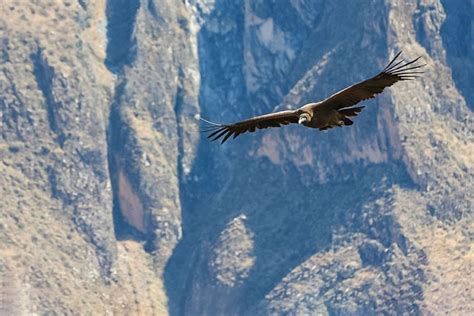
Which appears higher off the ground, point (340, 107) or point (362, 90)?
point (362, 90)

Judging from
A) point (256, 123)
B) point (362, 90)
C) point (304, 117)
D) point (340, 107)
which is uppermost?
point (256, 123)

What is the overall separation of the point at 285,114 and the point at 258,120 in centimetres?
107

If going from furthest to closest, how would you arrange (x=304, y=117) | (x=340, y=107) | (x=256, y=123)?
(x=256, y=123) < (x=340, y=107) < (x=304, y=117)

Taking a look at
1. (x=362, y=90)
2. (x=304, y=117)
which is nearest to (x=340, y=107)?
(x=362, y=90)

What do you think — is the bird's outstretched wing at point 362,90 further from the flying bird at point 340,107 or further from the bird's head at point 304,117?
the bird's head at point 304,117

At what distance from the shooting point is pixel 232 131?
9400 centimetres

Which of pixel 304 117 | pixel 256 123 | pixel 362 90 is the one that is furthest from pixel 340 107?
pixel 256 123

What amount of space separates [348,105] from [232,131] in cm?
438

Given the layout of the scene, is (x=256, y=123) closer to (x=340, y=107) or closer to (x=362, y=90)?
(x=340, y=107)

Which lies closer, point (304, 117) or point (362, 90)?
point (304, 117)

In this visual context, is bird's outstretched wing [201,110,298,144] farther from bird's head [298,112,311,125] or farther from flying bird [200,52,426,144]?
bird's head [298,112,311,125]

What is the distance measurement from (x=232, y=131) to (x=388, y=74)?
6320mm

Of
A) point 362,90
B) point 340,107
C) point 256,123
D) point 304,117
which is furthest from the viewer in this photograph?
point 256,123

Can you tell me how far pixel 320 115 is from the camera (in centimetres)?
9244
